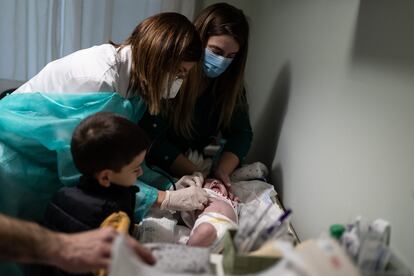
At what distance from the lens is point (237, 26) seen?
4.85ft

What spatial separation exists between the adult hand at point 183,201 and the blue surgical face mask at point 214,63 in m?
0.47

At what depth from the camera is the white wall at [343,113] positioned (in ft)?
2.73

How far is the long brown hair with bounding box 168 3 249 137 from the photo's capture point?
4.84 feet

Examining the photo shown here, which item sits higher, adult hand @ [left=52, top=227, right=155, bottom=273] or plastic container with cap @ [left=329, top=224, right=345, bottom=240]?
plastic container with cap @ [left=329, top=224, right=345, bottom=240]

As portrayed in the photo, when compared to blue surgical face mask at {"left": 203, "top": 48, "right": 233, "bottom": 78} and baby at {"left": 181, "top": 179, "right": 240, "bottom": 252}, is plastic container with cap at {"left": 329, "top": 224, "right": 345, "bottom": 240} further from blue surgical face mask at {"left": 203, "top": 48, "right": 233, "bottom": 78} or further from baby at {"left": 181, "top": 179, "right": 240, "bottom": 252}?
blue surgical face mask at {"left": 203, "top": 48, "right": 233, "bottom": 78}

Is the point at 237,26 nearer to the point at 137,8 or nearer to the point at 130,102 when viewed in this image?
the point at 130,102

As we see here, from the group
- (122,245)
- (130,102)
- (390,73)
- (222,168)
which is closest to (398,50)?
(390,73)

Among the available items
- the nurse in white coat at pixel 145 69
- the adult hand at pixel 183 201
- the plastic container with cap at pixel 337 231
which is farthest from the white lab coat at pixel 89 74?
the plastic container with cap at pixel 337 231

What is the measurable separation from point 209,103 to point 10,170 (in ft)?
2.66

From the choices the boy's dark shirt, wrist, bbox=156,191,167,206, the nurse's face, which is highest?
the nurse's face

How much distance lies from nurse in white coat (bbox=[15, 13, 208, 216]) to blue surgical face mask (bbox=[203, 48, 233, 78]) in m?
0.20

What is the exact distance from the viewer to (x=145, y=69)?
1.23 m

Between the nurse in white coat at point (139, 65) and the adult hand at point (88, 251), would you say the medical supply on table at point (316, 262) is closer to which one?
the adult hand at point (88, 251)

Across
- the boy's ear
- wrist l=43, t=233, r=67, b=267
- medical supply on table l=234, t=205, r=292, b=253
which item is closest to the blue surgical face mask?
the boy's ear
